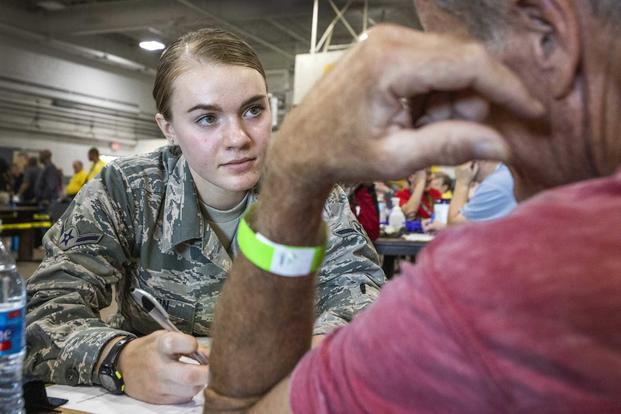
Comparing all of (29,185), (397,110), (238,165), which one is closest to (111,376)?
(238,165)

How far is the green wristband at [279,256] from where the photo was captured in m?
0.75

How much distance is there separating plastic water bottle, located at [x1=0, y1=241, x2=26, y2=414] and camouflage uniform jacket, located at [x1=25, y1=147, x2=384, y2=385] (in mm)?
322

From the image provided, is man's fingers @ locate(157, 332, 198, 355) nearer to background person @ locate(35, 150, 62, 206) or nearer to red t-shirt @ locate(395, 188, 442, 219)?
→ red t-shirt @ locate(395, 188, 442, 219)

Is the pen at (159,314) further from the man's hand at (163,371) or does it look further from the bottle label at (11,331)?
the bottle label at (11,331)

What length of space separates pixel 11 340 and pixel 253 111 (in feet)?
3.25

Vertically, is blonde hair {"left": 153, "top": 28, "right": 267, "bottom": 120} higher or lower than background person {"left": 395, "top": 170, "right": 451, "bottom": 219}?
higher

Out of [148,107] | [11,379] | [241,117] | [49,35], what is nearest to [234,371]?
[11,379]

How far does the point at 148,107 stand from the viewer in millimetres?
16062

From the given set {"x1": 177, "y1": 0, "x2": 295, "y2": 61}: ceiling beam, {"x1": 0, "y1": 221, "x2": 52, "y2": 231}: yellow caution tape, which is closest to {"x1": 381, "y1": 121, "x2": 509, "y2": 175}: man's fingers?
{"x1": 0, "y1": 221, "x2": 52, "y2": 231}: yellow caution tape

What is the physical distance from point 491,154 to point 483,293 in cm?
19

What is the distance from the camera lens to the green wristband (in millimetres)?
746

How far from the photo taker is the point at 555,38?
63 cm

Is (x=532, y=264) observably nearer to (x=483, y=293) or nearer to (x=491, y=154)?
(x=483, y=293)

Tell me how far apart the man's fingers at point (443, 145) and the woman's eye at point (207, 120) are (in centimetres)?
114
